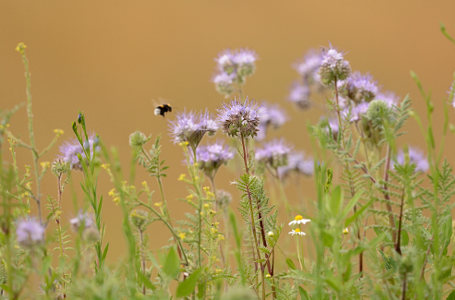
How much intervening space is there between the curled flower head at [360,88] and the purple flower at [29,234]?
63cm

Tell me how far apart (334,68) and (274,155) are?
1.21 feet

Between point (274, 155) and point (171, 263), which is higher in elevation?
point (274, 155)

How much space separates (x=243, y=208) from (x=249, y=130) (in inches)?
4.7

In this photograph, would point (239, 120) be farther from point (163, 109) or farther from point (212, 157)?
point (163, 109)

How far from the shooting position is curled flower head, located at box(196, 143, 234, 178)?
3.04 ft

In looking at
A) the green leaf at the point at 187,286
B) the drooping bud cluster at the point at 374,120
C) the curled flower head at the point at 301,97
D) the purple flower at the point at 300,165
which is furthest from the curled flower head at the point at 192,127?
the curled flower head at the point at 301,97

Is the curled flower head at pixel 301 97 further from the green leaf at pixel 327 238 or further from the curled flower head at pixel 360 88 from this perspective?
the green leaf at pixel 327 238

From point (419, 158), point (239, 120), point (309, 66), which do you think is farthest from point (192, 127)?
point (309, 66)

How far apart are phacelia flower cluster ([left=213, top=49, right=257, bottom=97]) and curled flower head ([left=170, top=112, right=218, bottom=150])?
0.45 meters

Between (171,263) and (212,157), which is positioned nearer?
(171,263)

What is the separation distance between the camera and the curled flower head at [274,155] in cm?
121

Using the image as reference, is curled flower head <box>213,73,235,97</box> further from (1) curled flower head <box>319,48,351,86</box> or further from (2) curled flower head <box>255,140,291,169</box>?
(1) curled flower head <box>319,48,351,86</box>

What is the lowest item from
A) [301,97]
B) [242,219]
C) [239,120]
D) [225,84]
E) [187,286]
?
[187,286]

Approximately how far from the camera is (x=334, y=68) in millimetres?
891
